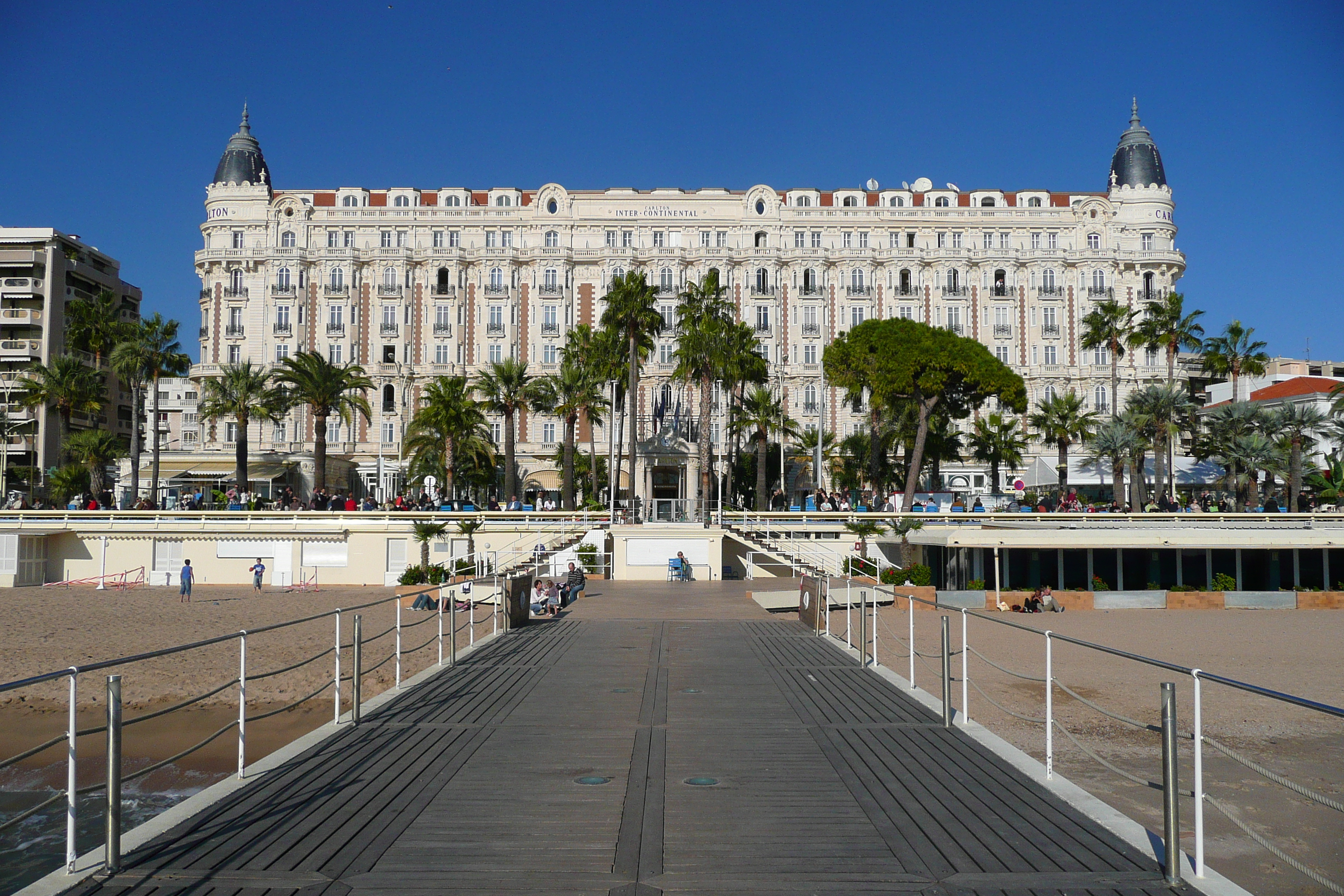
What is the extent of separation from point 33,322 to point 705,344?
5292 cm

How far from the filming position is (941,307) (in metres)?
73.4

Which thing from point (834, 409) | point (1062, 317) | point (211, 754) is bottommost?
point (211, 754)

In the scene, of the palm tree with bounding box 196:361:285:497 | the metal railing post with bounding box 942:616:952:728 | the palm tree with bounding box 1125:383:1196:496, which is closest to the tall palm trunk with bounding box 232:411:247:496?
the palm tree with bounding box 196:361:285:497

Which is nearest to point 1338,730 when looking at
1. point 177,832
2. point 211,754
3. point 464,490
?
point 177,832

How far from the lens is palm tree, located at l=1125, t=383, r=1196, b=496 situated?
180 feet

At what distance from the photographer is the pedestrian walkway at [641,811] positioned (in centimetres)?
588

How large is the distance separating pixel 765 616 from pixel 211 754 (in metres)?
12.1

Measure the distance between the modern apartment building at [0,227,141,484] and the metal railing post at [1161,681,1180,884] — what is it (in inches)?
3134

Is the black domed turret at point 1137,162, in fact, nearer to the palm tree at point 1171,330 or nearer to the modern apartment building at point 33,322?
the palm tree at point 1171,330

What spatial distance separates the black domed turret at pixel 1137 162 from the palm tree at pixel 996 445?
72.6ft

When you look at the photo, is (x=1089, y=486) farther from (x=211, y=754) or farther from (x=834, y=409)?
(x=211, y=754)

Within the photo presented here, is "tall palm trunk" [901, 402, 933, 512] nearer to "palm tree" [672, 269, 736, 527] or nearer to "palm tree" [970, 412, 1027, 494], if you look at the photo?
"palm tree" [672, 269, 736, 527]

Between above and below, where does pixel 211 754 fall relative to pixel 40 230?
below

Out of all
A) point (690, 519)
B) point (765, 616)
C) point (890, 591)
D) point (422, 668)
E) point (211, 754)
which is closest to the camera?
point (890, 591)
